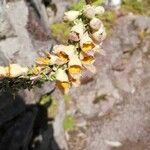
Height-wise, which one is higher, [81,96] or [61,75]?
[61,75]

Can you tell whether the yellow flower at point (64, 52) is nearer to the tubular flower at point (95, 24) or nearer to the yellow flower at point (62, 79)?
the yellow flower at point (62, 79)

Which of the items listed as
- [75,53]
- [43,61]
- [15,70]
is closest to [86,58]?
[75,53]

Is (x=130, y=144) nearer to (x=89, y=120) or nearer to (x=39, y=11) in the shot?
(x=89, y=120)

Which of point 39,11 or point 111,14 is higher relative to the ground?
point 39,11

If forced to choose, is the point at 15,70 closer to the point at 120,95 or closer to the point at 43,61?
the point at 43,61

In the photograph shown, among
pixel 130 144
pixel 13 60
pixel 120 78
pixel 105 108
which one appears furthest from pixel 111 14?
pixel 13 60
